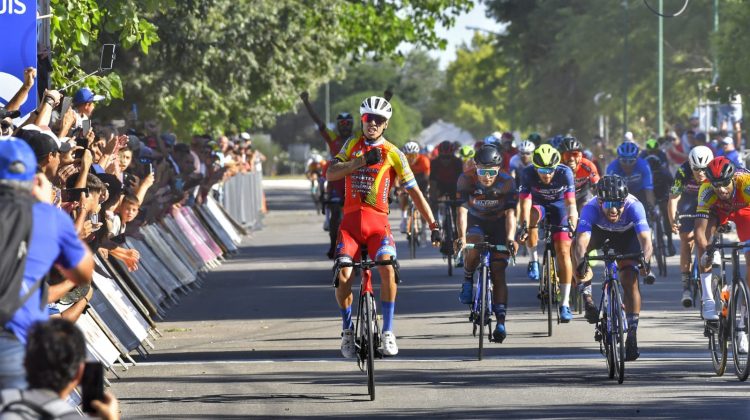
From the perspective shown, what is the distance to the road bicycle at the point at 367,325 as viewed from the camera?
40.3 ft

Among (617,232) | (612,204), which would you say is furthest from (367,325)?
(617,232)

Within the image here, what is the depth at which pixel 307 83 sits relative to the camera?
43312mm

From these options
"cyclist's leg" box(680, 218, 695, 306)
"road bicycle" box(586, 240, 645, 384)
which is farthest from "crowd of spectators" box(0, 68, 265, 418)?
"cyclist's leg" box(680, 218, 695, 306)

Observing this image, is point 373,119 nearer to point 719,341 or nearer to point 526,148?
point 719,341

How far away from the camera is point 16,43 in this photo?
45.8ft

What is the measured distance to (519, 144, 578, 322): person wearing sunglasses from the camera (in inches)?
685

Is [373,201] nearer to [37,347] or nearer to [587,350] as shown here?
[587,350]

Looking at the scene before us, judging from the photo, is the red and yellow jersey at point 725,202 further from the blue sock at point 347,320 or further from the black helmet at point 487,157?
the blue sock at point 347,320

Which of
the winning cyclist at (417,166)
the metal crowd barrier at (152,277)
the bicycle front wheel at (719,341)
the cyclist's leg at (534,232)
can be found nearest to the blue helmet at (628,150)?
the cyclist's leg at (534,232)

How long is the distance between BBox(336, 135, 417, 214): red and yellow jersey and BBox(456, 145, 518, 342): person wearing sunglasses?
2.57 meters

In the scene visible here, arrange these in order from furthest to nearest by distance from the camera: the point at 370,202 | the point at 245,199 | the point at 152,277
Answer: the point at 245,199 < the point at 152,277 < the point at 370,202

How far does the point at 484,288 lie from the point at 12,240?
327 inches

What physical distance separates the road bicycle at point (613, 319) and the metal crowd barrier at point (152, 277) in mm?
3668

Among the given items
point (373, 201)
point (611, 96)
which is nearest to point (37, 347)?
point (373, 201)
